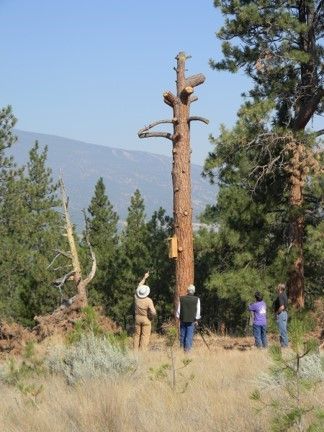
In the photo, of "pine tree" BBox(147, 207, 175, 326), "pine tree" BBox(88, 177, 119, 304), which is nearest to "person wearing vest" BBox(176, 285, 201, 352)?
"pine tree" BBox(147, 207, 175, 326)

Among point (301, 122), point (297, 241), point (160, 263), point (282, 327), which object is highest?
point (301, 122)

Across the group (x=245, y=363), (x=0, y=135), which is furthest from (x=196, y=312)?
(x=0, y=135)

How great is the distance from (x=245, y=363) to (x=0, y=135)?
26217 mm

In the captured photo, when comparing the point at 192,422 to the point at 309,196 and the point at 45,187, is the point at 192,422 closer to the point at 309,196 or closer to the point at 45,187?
the point at 309,196

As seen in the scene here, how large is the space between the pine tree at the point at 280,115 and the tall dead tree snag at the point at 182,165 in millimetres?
915

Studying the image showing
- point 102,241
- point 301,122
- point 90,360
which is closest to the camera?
point 90,360

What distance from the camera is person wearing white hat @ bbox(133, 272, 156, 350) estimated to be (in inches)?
517

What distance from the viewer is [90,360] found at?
26.5 feet

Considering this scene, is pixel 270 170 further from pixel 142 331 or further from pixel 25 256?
pixel 25 256

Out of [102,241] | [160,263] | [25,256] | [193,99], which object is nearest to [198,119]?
[193,99]

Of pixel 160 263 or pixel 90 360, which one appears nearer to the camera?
pixel 90 360

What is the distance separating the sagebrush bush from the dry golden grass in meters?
0.21

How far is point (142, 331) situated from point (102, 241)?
87.3ft

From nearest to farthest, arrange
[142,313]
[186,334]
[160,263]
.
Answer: [186,334] < [142,313] < [160,263]
